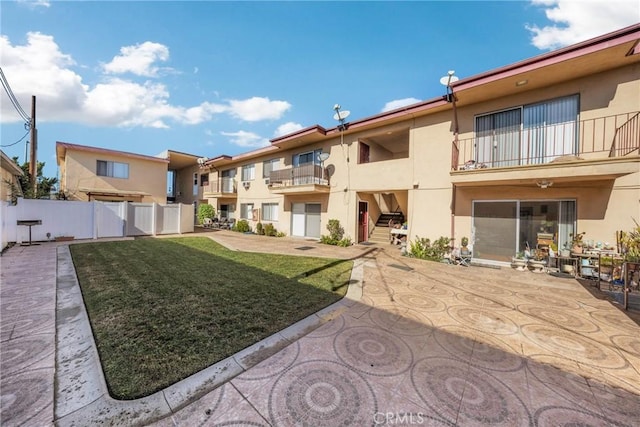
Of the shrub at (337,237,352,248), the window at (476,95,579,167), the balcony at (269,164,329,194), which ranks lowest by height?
the shrub at (337,237,352,248)

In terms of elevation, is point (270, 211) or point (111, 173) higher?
point (111, 173)

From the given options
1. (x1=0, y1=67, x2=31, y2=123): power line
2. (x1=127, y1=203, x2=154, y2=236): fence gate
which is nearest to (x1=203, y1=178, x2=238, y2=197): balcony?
(x1=127, y1=203, x2=154, y2=236): fence gate

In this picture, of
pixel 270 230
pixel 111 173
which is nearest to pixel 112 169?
pixel 111 173

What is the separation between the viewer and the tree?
43.0 feet

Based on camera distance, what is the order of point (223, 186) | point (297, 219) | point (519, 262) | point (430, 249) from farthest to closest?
point (223, 186) < point (297, 219) < point (430, 249) < point (519, 262)

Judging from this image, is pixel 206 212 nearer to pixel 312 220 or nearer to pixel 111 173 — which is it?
pixel 111 173

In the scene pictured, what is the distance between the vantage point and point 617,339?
3520mm

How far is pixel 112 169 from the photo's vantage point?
60.1 feet

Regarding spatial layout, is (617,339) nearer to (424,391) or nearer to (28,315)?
(424,391)

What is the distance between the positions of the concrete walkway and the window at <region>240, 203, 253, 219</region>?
14.1 meters

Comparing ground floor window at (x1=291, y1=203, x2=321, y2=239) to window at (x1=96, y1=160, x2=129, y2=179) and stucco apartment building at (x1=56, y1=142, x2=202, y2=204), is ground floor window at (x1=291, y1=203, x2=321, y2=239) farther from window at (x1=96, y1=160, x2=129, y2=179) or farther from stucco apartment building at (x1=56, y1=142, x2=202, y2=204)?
window at (x1=96, y1=160, x2=129, y2=179)

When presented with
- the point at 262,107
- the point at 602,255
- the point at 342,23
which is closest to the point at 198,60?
the point at 342,23

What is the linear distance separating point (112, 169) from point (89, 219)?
7.71m

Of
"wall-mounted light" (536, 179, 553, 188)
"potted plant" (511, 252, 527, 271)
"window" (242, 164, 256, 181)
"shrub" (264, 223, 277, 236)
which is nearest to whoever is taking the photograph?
"wall-mounted light" (536, 179, 553, 188)
